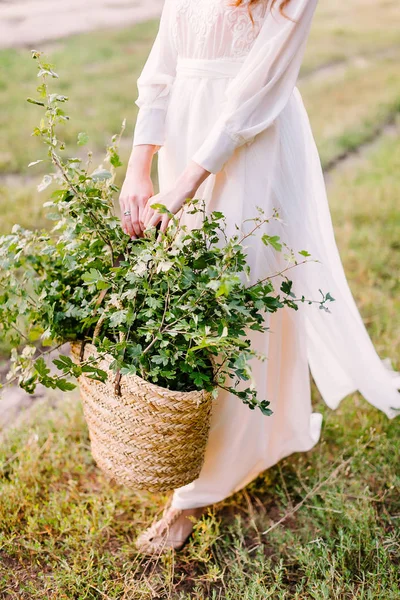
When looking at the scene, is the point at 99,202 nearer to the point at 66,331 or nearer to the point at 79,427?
the point at 66,331

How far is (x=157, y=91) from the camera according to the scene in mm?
1979

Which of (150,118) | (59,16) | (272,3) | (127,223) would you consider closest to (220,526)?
(127,223)

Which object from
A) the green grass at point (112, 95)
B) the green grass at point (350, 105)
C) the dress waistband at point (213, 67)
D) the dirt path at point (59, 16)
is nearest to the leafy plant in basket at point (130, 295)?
the dress waistband at point (213, 67)

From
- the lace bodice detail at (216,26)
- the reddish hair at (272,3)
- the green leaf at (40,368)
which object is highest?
the reddish hair at (272,3)

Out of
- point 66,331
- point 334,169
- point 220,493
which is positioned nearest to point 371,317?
point 220,493

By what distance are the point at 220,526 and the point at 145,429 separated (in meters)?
0.71

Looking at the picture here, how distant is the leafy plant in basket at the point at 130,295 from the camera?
163cm

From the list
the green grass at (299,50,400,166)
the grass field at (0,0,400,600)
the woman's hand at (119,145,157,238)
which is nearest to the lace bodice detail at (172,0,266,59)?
the woman's hand at (119,145,157,238)

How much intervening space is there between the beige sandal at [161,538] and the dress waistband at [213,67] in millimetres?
1314

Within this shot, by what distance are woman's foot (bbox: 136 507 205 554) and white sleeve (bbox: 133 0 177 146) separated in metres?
1.15

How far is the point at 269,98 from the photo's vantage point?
1800 mm

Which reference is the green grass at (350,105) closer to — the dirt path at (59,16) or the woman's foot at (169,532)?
the dirt path at (59,16)

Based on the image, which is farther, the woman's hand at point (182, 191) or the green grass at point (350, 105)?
the green grass at point (350, 105)

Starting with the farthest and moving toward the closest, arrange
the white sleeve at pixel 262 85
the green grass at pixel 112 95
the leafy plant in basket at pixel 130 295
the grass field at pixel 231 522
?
the green grass at pixel 112 95 → the grass field at pixel 231 522 → the white sleeve at pixel 262 85 → the leafy plant in basket at pixel 130 295
